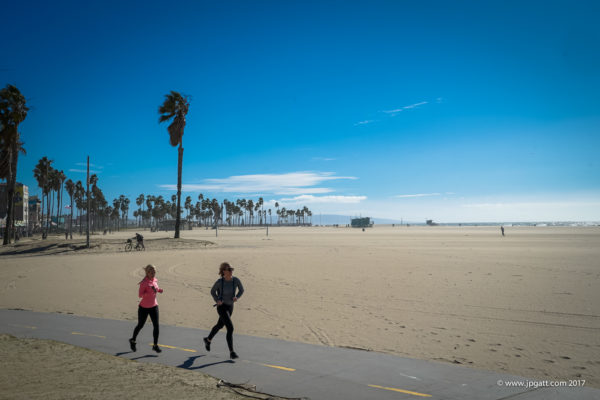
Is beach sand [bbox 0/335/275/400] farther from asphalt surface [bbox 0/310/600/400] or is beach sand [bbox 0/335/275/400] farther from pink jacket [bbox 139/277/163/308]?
pink jacket [bbox 139/277/163/308]

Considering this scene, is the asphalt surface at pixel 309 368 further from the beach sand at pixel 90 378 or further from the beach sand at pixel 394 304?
the beach sand at pixel 394 304

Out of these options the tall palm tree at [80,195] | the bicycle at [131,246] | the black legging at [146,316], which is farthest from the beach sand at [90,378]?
→ the tall palm tree at [80,195]

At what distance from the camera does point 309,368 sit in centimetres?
598

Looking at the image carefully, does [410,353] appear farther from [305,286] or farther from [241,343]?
[305,286]

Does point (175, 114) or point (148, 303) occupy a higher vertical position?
point (175, 114)

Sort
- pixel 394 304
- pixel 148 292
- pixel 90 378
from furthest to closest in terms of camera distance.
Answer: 1. pixel 394 304
2. pixel 148 292
3. pixel 90 378

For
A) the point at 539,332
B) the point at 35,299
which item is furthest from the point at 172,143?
the point at 539,332

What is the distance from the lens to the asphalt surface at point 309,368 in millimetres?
5055

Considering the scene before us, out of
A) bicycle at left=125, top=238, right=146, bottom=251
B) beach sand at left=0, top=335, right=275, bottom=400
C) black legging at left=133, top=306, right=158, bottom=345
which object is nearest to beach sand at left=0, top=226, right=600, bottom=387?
black legging at left=133, top=306, right=158, bottom=345

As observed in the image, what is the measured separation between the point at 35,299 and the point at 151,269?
8.71 meters

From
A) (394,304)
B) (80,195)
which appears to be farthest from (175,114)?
(80,195)

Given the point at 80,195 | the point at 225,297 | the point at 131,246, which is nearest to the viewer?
the point at 225,297

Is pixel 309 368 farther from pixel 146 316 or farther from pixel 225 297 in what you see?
pixel 146 316

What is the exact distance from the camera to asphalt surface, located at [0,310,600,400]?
5.05m
